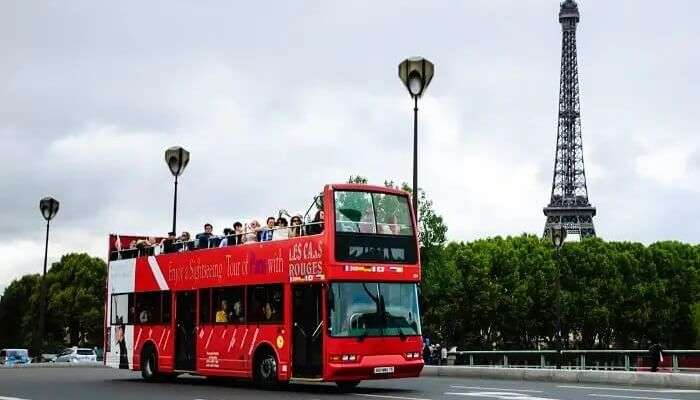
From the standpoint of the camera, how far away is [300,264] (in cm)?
2136

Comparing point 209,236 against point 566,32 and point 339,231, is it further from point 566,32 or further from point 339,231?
point 566,32

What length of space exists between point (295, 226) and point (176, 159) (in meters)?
14.5

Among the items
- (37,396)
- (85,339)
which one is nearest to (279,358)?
(37,396)

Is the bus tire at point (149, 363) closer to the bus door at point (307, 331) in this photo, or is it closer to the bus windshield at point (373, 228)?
the bus door at point (307, 331)

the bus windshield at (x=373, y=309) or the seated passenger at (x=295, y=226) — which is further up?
the seated passenger at (x=295, y=226)

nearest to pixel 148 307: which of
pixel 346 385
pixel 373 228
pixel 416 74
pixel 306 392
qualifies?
pixel 346 385

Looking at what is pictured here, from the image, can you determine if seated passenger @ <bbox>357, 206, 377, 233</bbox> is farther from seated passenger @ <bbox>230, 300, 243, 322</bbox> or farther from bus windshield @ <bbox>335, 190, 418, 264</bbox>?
seated passenger @ <bbox>230, 300, 243, 322</bbox>

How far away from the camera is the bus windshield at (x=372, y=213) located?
20969mm

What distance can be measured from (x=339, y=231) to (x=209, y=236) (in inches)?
212

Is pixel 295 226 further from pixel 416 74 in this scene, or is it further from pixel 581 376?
pixel 581 376

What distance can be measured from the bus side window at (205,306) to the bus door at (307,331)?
146 inches

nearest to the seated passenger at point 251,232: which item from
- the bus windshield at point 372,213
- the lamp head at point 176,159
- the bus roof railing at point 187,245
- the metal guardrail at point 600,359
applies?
the bus roof railing at point 187,245

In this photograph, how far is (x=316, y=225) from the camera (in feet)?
69.7

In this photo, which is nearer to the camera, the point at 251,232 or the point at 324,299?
the point at 324,299
